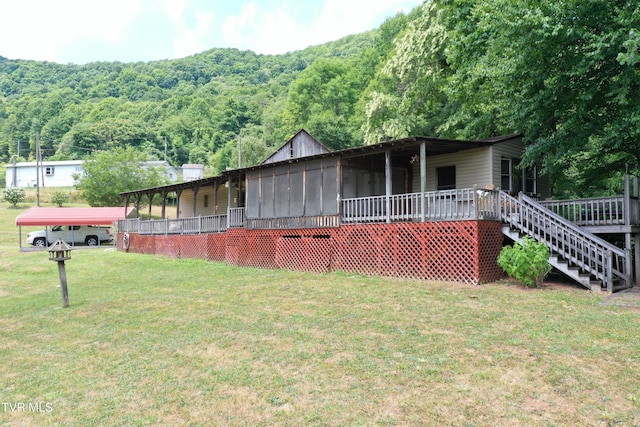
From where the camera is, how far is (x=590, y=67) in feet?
37.8

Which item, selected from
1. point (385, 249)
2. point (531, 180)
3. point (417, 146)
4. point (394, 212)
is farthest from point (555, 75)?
point (385, 249)

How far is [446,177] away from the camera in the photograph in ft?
53.8

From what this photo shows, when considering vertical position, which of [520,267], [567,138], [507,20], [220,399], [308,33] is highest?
[308,33]

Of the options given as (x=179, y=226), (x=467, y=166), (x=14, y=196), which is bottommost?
(x=179, y=226)

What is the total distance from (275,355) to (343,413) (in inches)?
80.7

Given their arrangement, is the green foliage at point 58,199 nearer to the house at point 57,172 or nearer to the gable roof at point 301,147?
the house at point 57,172

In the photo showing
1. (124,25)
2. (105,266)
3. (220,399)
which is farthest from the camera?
(124,25)

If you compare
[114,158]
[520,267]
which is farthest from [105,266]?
[114,158]

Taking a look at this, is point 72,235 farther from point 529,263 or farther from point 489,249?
point 529,263

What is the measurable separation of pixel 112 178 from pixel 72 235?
1644 cm

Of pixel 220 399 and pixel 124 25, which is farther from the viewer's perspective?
pixel 124 25

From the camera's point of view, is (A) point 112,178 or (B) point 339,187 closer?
(B) point 339,187

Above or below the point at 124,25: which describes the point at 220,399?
below

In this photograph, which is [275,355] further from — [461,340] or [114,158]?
[114,158]
